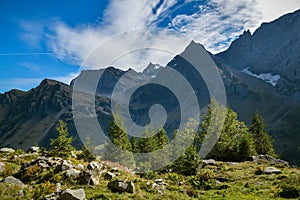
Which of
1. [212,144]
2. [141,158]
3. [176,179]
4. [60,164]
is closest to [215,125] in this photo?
[212,144]

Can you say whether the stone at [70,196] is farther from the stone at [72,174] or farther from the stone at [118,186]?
the stone at [72,174]

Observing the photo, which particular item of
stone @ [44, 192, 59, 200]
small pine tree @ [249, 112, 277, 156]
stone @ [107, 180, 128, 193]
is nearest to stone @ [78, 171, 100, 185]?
stone @ [107, 180, 128, 193]

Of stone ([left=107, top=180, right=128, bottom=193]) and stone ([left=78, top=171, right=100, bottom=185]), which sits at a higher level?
stone ([left=78, top=171, right=100, bottom=185])

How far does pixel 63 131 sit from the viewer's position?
118ft

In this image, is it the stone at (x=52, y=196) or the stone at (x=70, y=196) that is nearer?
the stone at (x=70, y=196)

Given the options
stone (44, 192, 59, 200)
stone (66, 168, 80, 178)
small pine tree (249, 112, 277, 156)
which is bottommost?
small pine tree (249, 112, 277, 156)

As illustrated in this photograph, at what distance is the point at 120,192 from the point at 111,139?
107 feet

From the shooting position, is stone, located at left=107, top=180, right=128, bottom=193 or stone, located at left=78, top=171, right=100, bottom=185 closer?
stone, located at left=107, top=180, right=128, bottom=193

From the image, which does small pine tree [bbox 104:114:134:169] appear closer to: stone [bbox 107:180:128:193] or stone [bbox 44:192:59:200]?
stone [bbox 107:180:128:193]

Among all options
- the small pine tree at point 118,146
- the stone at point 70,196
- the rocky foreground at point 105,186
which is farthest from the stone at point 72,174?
the small pine tree at point 118,146

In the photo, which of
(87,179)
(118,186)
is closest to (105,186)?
(118,186)

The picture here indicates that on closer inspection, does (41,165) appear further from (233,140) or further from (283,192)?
(233,140)

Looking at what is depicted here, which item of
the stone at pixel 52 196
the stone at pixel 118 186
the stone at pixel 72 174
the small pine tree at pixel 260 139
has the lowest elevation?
the small pine tree at pixel 260 139

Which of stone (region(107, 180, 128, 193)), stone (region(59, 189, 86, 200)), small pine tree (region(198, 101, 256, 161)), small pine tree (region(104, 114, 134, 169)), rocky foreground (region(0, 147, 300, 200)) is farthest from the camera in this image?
small pine tree (region(198, 101, 256, 161))
